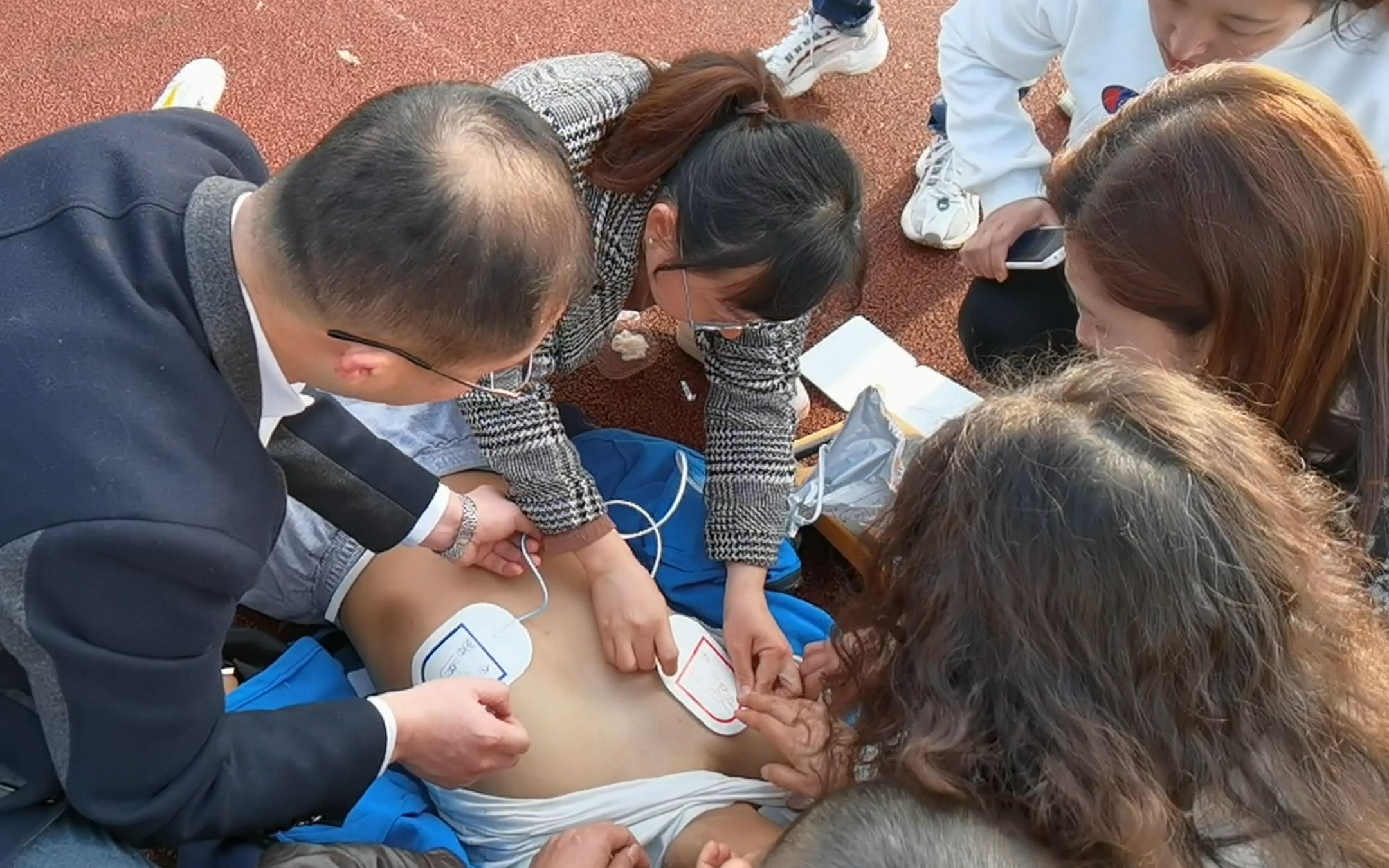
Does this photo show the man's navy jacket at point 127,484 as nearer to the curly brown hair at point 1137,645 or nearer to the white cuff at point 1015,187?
the curly brown hair at point 1137,645

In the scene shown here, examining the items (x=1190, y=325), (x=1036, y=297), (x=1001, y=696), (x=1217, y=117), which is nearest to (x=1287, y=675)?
(x=1001, y=696)

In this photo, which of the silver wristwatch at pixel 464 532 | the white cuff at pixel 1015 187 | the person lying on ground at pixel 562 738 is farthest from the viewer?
the white cuff at pixel 1015 187

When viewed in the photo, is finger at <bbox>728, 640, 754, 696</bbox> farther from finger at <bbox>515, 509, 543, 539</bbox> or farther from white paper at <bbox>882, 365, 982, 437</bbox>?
white paper at <bbox>882, 365, 982, 437</bbox>

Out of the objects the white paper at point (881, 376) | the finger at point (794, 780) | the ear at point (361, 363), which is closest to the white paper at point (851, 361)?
the white paper at point (881, 376)

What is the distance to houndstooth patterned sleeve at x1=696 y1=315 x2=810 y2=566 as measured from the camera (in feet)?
4.55

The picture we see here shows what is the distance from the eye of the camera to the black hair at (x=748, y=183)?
3.69ft

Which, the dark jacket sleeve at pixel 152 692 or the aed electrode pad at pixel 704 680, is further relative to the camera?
the aed electrode pad at pixel 704 680

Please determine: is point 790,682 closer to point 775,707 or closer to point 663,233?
point 775,707

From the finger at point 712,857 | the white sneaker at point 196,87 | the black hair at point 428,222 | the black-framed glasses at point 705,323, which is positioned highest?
the black hair at point 428,222

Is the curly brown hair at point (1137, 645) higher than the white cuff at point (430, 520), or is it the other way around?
the curly brown hair at point (1137, 645)

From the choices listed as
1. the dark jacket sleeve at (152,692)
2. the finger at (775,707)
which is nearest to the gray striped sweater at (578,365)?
the finger at (775,707)

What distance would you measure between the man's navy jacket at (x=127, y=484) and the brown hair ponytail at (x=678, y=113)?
0.43m

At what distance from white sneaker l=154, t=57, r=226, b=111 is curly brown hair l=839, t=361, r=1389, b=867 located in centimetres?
155

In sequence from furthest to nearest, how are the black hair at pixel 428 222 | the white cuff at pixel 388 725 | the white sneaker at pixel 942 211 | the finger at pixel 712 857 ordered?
the white sneaker at pixel 942 211, the white cuff at pixel 388 725, the finger at pixel 712 857, the black hair at pixel 428 222
